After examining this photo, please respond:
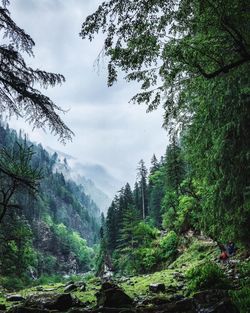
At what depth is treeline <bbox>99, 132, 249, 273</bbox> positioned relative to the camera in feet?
45.7

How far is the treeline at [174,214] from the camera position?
45.7 ft

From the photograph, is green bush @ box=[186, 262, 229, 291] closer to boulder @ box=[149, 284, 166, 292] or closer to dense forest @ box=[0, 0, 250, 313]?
dense forest @ box=[0, 0, 250, 313]

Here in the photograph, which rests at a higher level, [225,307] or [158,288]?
[158,288]

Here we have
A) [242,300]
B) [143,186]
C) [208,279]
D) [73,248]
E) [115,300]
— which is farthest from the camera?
[73,248]

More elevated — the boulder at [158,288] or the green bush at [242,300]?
the boulder at [158,288]

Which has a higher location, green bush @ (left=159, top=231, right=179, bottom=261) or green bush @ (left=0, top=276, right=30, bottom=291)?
green bush @ (left=159, top=231, right=179, bottom=261)

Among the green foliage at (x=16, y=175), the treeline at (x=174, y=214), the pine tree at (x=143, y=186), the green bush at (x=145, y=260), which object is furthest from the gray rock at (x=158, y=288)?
the pine tree at (x=143, y=186)

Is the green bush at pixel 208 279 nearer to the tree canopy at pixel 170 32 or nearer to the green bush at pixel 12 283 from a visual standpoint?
the tree canopy at pixel 170 32

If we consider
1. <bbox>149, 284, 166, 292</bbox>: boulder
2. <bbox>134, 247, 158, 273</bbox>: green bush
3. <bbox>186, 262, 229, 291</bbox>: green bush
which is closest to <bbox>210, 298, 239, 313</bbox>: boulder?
<bbox>186, 262, 229, 291</bbox>: green bush

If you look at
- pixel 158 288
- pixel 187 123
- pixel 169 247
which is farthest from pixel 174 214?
pixel 158 288

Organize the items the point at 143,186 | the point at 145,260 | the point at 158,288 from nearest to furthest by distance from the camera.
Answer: the point at 158,288 → the point at 145,260 → the point at 143,186

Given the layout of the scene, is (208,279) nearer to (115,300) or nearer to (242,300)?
(115,300)

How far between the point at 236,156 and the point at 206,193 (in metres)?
2.50

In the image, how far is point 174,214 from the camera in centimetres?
4575
